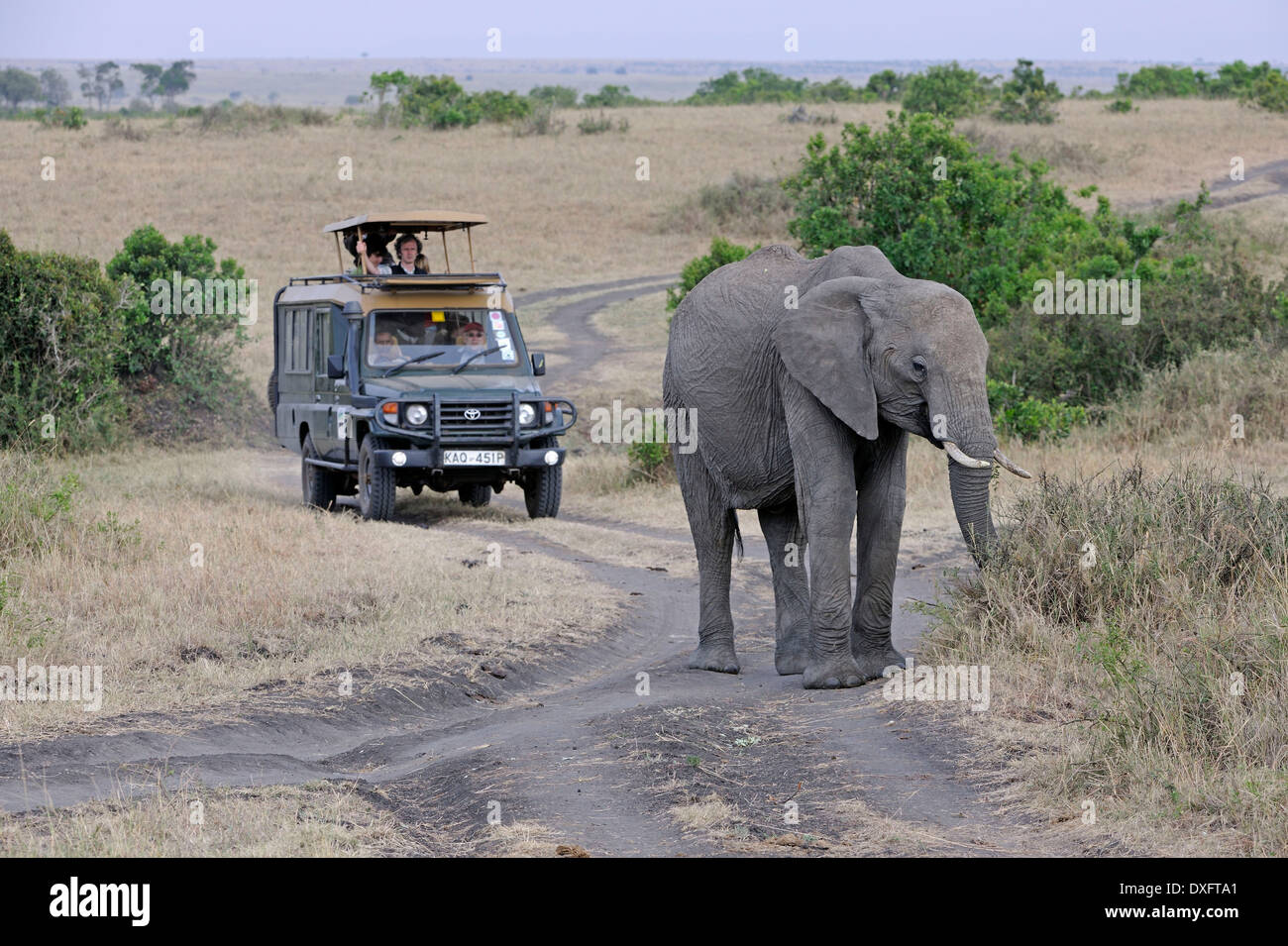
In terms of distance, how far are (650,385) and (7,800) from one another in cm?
1784

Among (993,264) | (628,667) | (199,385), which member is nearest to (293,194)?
(199,385)

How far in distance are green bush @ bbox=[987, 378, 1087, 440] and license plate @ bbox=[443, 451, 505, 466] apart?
533 centimetres

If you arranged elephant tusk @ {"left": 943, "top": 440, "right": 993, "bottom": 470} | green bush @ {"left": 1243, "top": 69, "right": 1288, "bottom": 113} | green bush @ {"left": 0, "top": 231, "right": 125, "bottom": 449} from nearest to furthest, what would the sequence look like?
1. elephant tusk @ {"left": 943, "top": 440, "right": 993, "bottom": 470}
2. green bush @ {"left": 0, "top": 231, "right": 125, "bottom": 449}
3. green bush @ {"left": 1243, "top": 69, "right": 1288, "bottom": 113}

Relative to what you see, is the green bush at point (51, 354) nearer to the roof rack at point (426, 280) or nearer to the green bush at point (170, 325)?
the green bush at point (170, 325)

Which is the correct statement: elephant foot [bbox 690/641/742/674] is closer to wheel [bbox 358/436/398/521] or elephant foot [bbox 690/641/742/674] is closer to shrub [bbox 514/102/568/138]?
wheel [bbox 358/436/398/521]

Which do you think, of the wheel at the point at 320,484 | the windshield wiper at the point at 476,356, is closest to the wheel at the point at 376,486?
the windshield wiper at the point at 476,356

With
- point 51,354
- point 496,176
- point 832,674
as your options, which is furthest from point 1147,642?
point 496,176

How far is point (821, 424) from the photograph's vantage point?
828 cm

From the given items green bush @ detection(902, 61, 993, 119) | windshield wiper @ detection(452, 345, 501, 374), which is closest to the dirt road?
windshield wiper @ detection(452, 345, 501, 374)

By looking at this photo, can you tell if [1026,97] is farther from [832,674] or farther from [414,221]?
[832,674]

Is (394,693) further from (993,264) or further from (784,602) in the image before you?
(993,264)

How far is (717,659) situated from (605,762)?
8.04 ft

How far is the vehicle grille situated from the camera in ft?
48.6

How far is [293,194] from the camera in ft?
139
